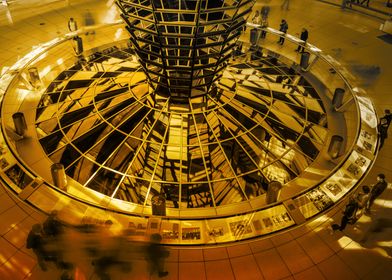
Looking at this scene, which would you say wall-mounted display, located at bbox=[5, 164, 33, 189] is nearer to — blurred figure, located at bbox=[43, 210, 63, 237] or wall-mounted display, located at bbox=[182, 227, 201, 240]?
blurred figure, located at bbox=[43, 210, 63, 237]

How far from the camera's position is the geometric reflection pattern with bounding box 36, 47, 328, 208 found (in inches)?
452

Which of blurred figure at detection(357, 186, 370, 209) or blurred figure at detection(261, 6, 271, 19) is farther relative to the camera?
blurred figure at detection(261, 6, 271, 19)

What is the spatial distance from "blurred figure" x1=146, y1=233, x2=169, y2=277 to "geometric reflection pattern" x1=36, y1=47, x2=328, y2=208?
2.37 metres

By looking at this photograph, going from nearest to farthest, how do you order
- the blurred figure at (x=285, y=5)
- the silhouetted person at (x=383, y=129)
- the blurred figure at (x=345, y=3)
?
the silhouetted person at (x=383, y=129) → the blurred figure at (x=345, y=3) → the blurred figure at (x=285, y=5)

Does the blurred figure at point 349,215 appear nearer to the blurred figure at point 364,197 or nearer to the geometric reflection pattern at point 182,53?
the blurred figure at point 364,197

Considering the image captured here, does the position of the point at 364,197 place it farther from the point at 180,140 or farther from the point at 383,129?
the point at 180,140

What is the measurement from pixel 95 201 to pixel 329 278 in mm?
7019

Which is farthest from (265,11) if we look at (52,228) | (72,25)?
(52,228)

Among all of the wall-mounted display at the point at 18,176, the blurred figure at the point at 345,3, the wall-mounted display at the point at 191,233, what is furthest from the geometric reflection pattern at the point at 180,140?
the blurred figure at the point at 345,3

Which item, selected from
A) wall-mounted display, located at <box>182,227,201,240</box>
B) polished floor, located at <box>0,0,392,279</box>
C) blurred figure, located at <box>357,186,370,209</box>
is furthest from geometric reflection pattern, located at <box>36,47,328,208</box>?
blurred figure, located at <box>357,186,370,209</box>

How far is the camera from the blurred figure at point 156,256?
828 cm

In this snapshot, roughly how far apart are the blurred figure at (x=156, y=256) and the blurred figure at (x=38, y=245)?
2627mm

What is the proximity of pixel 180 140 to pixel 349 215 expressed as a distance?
5.83 meters

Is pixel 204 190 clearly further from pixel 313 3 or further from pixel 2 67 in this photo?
pixel 313 3
